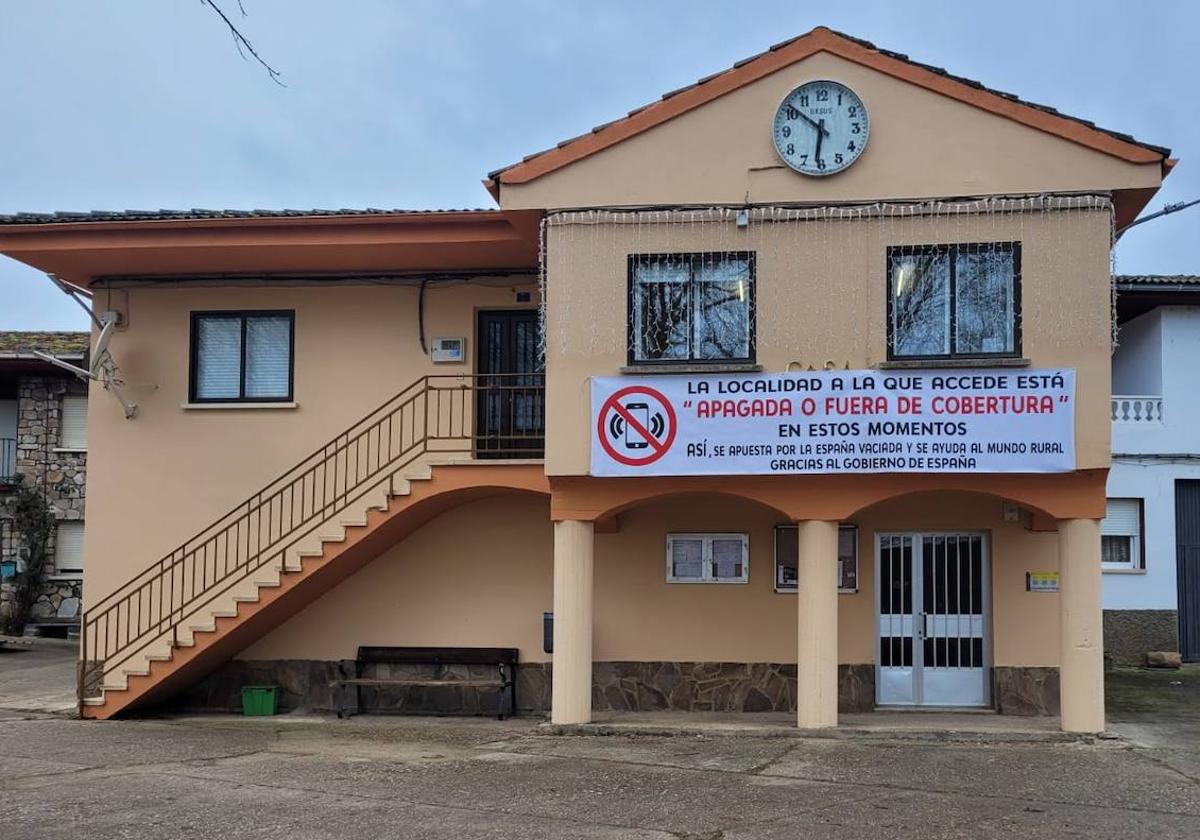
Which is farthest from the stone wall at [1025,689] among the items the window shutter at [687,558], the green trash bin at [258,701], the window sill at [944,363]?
the green trash bin at [258,701]

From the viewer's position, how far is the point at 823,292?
13367 millimetres

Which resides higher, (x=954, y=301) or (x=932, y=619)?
(x=954, y=301)

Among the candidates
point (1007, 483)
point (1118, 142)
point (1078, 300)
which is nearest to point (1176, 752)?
point (1007, 483)

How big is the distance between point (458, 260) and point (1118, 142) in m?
7.65

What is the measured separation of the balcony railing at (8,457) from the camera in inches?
1009

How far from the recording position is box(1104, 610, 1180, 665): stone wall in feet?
67.7

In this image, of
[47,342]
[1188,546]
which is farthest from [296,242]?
[1188,546]

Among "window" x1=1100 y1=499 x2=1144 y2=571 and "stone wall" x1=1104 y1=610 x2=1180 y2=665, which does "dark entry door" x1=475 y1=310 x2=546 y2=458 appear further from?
"stone wall" x1=1104 y1=610 x2=1180 y2=665

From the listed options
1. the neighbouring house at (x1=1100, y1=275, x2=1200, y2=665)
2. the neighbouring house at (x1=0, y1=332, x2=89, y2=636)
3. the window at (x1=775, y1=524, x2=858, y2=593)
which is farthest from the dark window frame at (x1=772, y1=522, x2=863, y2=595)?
the neighbouring house at (x1=0, y1=332, x2=89, y2=636)

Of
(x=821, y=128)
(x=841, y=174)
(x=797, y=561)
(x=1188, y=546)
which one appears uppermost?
(x=821, y=128)

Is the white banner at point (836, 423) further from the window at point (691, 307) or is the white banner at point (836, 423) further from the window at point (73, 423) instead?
the window at point (73, 423)

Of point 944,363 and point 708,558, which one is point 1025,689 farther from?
point 944,363

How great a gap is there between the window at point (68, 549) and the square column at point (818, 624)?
58.4 feet

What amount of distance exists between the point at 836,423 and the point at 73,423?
18.4 meters
